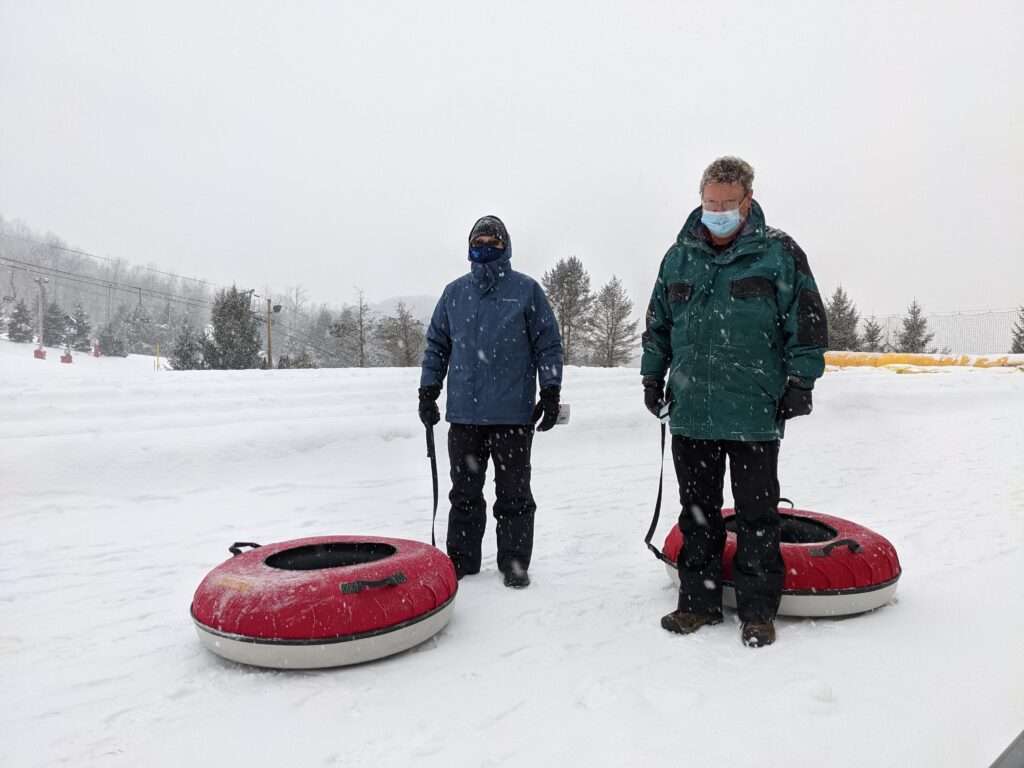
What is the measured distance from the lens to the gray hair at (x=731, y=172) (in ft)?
9.16

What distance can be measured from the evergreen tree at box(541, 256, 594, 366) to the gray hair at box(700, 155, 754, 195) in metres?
46.0

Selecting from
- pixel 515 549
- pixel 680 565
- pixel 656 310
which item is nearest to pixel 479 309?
pixel 656 310

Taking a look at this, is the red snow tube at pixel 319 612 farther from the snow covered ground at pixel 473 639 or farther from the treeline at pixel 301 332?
the treeline at pixel 301 332

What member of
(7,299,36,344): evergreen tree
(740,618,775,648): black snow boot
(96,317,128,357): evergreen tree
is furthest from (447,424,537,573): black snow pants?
(7,299,36,344): evergreen tree

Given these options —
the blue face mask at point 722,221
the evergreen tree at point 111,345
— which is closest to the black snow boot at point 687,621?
the blue face mask at point 722,221

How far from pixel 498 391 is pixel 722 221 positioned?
1.43m

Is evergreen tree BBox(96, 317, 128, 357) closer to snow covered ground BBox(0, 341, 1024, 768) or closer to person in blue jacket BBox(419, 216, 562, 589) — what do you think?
snow covered ground BBox(0, 341, 1024, 768)

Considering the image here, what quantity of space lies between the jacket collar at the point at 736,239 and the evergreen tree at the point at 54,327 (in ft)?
212

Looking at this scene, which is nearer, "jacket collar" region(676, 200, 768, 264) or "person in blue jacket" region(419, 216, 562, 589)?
"jacket collar" region(676, 200, 768, 264)

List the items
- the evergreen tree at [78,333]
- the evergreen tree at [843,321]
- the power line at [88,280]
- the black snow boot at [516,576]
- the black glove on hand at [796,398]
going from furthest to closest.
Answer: the power line at [88,280], the evergreen tree at [78,333], the evergreen tree at [843,321], the black snow boot at [516,576], the black glove on hand at [796,398]

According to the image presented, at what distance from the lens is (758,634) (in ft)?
9.03

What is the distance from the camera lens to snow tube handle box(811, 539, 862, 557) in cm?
300

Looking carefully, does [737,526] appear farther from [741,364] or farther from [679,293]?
[679,293]

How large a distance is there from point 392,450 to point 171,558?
357 centimetres
